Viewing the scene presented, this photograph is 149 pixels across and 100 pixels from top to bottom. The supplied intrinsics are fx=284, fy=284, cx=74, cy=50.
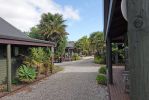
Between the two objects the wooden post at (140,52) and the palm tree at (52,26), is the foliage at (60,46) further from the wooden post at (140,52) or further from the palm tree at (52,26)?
the wooden post at (140,52)

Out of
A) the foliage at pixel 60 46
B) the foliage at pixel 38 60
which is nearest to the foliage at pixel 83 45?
the foliage at pixel 60 46

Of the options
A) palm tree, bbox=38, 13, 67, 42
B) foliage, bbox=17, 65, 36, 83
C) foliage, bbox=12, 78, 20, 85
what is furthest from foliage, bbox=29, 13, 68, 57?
foliage, bbox=17, 65, 36, 83

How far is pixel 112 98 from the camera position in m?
8.52

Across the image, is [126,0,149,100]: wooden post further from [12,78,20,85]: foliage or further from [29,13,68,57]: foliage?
[29,13,68,57]: foliage

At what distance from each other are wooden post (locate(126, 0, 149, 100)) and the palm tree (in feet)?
121

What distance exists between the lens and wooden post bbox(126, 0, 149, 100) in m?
1.43

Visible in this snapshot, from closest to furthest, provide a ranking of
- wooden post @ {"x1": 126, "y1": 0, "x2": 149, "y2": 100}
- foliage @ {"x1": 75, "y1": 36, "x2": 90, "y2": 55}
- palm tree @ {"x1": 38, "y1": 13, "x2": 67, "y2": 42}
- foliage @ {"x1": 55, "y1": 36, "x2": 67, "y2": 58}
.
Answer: wooden post @ {"x1": 126, "y1": 0, "x2": 149, "y2": 100} → palm tree @ {"x1": 38, "y1": 13, "x2": 67, "y2": 42} → foliage @ {"x1": 55, "y1": 36, "x2": 67, "y2": 58} → foliage @ {"x1": 75, "y1": 36, "x2": 90, "y2": 55}

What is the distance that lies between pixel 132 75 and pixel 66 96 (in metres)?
8.92

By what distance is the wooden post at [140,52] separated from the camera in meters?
1.43

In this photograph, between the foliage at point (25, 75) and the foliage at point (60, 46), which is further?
the foliage at point (60, 46)

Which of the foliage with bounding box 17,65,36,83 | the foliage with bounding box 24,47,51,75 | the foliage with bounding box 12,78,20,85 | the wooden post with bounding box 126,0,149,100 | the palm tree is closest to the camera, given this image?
the wooden post with bounding box 126,0,149,100

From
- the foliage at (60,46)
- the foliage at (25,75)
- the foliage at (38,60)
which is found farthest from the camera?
the foliage at (60,46)

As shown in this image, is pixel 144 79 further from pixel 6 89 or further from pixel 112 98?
pixel 6 89

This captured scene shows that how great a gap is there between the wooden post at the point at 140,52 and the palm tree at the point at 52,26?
121 feet
